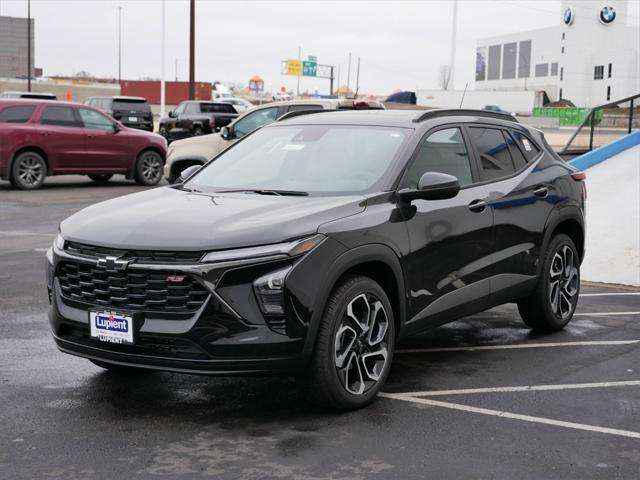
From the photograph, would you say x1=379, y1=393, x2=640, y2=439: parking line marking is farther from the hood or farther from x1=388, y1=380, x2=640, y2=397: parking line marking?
the hood

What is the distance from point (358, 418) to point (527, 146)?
3164 mm

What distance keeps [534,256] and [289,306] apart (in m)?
2.94

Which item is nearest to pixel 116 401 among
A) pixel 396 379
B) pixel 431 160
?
pixel 396 379

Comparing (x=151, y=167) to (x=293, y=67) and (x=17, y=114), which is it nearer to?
(x=17, y=114)

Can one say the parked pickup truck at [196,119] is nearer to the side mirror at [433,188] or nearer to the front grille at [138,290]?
the side mirror at [433,188]

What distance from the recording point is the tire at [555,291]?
24.2 feet

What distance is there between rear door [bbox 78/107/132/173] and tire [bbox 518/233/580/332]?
1420 cm

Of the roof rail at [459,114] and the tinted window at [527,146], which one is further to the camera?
the tinted window at [527,146]

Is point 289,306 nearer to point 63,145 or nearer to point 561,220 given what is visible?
point 561,220

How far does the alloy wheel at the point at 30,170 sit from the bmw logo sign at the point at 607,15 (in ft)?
332

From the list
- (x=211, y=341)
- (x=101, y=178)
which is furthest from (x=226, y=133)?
(x=211, y=341)

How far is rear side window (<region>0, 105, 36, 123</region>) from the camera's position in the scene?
1897 cm

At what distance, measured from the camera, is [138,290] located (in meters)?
4.96

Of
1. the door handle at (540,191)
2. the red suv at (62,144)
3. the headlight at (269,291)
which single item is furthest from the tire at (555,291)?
the red suv at (62,144)
